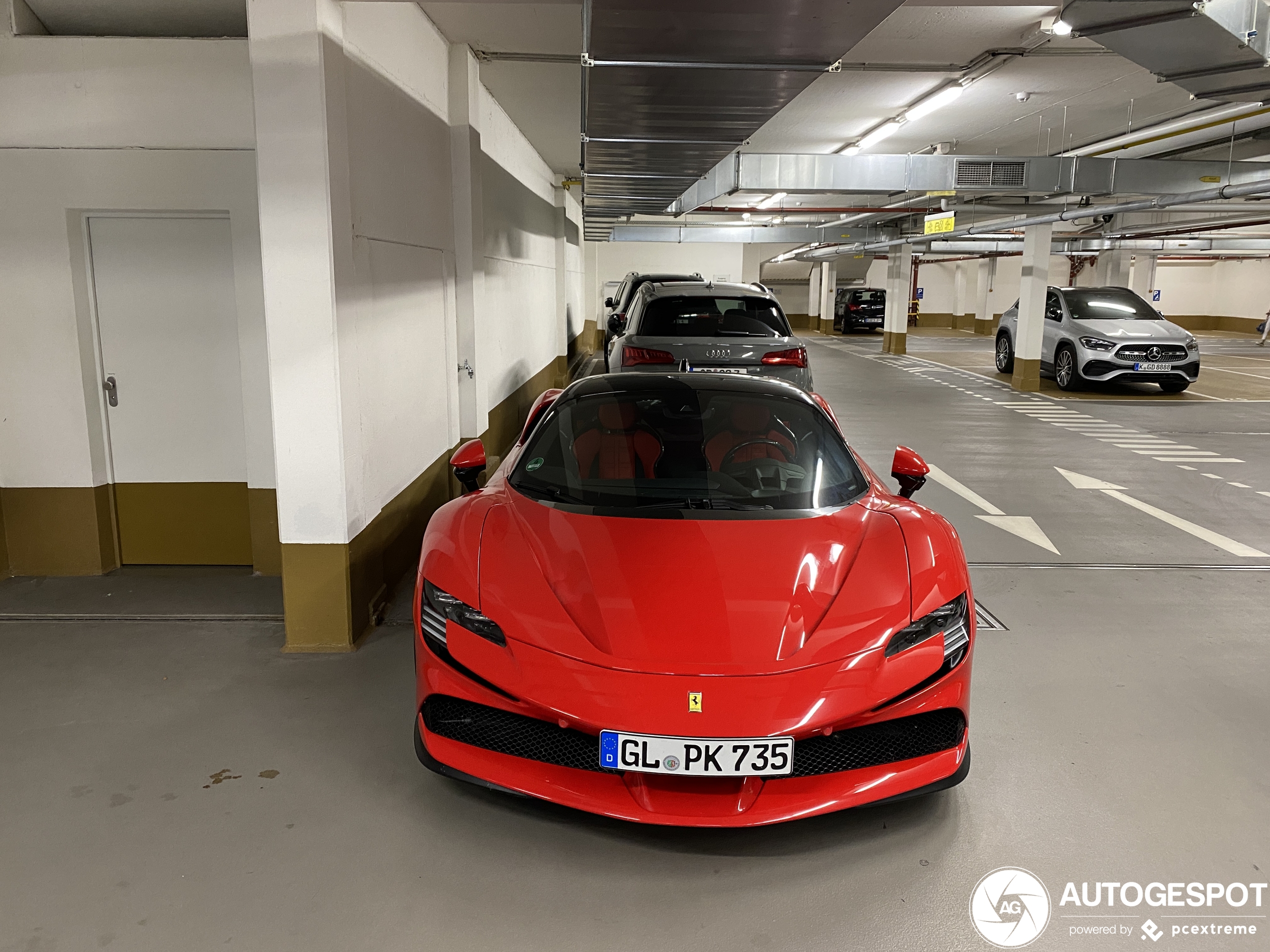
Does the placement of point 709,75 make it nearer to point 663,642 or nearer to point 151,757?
point 663,642

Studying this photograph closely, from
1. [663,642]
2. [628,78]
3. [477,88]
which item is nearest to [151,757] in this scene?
[663,642]

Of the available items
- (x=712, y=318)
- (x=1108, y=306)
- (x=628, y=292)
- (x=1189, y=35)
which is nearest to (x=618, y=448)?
(x=1189, y=35)

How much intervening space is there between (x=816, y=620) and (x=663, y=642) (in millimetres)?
445

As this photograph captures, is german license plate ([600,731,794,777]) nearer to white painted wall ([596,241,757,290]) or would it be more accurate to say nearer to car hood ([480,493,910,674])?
car hood ([480,493,910,674])

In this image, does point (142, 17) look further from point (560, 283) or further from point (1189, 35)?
point (560, 283)

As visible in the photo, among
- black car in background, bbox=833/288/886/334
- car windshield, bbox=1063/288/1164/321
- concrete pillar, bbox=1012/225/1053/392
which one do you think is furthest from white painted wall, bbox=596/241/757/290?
car windshield, bbox=1063/288/1164/321

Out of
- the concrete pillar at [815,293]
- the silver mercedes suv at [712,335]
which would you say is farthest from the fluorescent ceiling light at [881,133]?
the concrete pillar at [815,293]

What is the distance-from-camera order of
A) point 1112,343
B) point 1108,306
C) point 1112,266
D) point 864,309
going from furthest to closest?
1. point 864,309
2. point 1112,266
3. point 1108,306
4. point 1112,343

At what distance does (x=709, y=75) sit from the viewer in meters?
3.94

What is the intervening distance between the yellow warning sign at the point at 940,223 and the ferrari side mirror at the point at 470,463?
10.7m

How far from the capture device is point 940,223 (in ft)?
41.6

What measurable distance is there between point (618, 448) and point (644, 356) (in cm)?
386

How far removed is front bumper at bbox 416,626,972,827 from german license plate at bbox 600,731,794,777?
23mm

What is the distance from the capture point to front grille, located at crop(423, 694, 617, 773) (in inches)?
92.9
